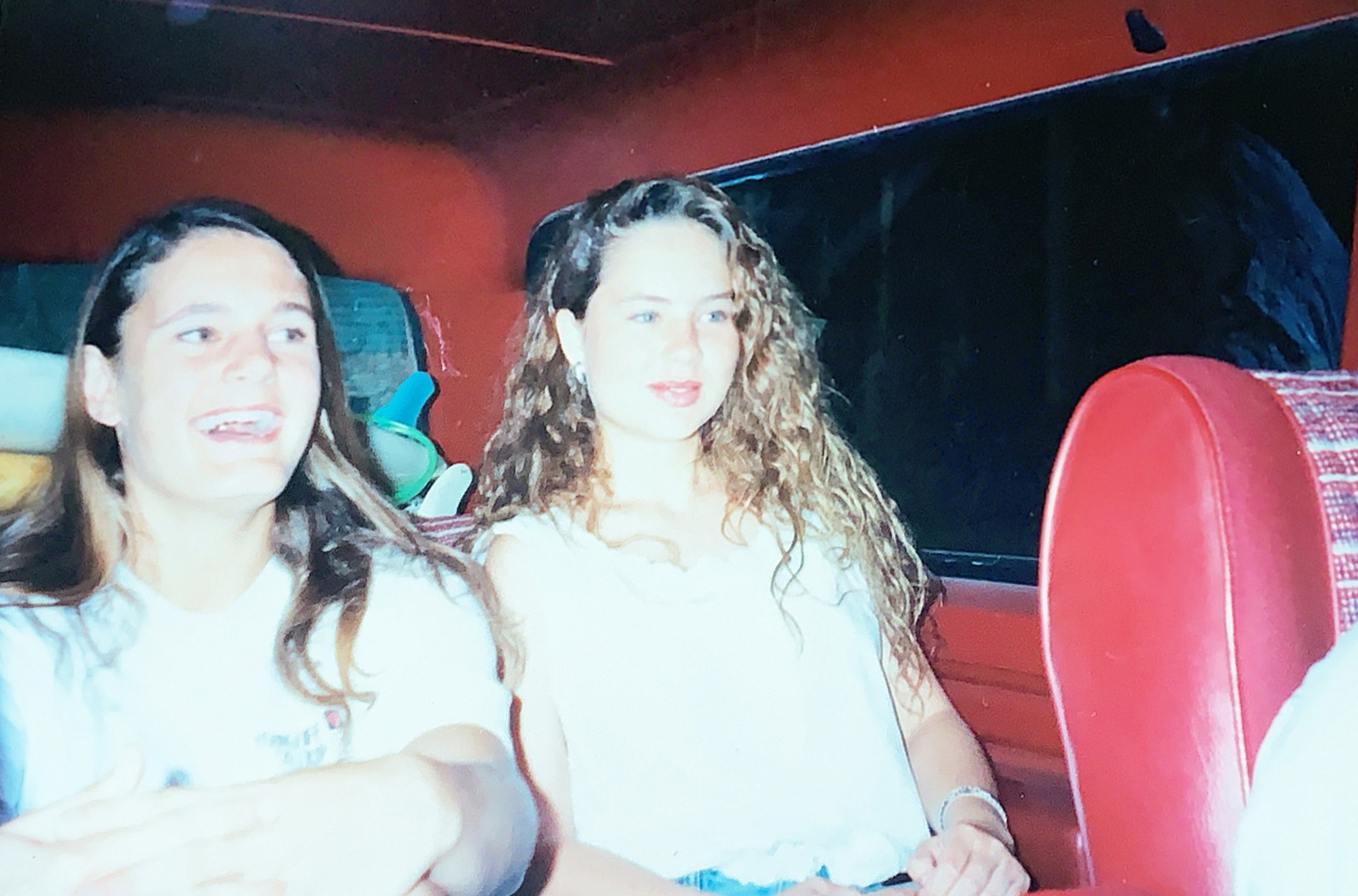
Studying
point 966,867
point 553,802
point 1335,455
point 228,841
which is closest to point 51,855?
point 228,841

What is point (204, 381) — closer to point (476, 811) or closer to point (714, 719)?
point (476, 811)

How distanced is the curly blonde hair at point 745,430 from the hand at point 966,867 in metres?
0.17

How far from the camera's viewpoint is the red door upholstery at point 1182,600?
0.72 metres

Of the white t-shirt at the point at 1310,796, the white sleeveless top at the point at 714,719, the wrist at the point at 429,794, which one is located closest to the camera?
the white t-shirt at the point at 1310,796

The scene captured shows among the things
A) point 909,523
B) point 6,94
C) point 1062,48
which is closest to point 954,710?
point 909,523

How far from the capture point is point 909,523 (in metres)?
1.06

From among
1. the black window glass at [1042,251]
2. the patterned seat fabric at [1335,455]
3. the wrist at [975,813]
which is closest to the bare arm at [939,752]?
the wrist at [975,813]

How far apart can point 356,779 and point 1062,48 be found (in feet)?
3.10

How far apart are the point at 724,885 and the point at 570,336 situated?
53 centimetres

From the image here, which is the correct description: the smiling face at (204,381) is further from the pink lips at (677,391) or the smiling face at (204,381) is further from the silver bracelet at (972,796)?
the silver bracelet at (972,796)

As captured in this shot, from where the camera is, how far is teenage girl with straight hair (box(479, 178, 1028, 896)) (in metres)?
0.88

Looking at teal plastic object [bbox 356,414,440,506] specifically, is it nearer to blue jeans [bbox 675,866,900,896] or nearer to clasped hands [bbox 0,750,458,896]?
clasped hands [bbox 0,750,458,896]

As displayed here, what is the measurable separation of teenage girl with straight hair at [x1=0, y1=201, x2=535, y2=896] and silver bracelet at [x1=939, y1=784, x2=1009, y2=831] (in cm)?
41

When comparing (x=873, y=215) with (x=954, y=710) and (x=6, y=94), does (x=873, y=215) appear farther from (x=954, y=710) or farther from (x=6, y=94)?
(x=6, y=94)
